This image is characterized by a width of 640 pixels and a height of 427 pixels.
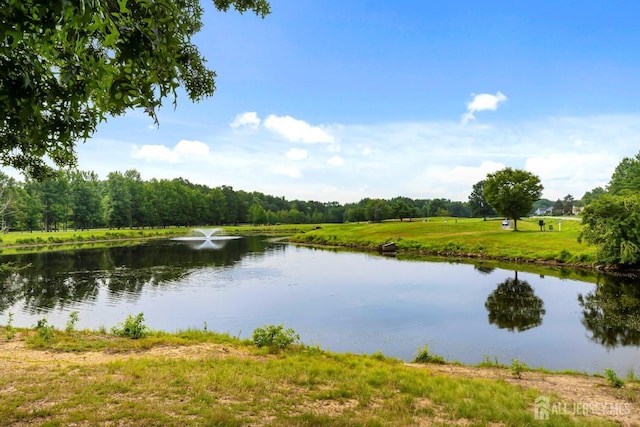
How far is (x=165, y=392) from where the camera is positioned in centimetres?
706

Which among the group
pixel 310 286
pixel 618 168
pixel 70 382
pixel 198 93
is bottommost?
pixel 310 286

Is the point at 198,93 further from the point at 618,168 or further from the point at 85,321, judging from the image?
the point at 618,168

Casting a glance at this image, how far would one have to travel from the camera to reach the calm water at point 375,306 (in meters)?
14.5

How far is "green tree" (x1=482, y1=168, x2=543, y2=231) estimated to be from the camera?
54.4 meters

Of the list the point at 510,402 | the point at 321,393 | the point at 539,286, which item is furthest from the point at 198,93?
the point at 539,286

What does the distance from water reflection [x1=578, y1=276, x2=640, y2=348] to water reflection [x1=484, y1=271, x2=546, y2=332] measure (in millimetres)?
2128

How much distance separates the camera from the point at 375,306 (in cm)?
2084

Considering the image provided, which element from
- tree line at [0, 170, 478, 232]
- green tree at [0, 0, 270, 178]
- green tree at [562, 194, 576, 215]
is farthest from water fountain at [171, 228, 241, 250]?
green tree at [562, 194, 576, 215]

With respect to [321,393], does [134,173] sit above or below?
above

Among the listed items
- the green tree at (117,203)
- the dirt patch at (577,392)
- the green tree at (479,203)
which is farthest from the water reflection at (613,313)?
the green tree at (117,203)

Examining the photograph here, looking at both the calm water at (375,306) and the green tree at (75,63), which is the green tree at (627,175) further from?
the green tree at (75,63)

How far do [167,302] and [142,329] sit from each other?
823cm

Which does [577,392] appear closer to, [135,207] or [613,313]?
[613,313]

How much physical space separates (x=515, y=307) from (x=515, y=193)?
3918cm
